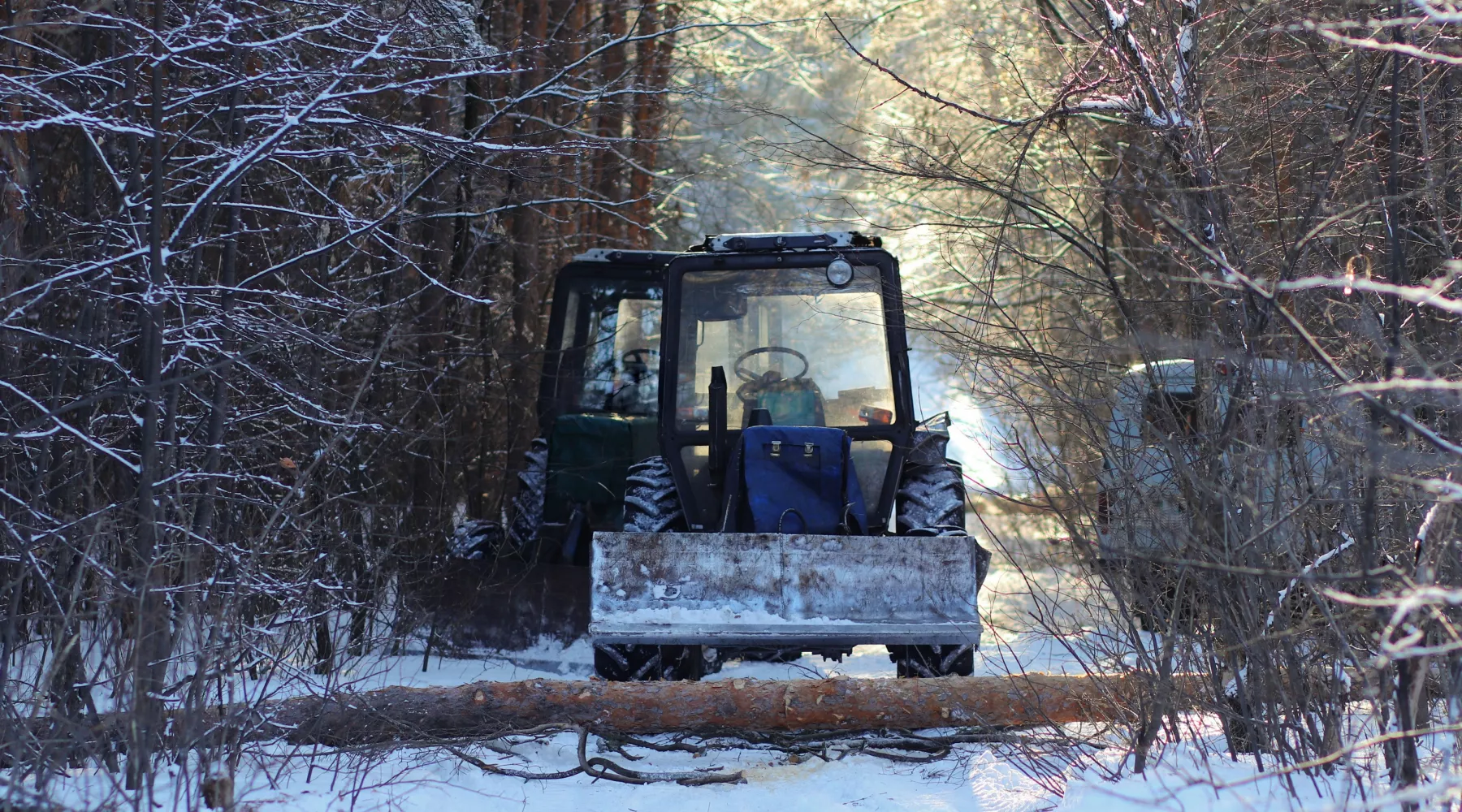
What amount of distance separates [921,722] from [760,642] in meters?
0.86

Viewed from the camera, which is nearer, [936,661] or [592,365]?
[936,661]

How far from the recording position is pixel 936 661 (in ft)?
23.9

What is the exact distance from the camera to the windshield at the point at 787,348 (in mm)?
7859

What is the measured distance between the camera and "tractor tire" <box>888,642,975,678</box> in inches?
283

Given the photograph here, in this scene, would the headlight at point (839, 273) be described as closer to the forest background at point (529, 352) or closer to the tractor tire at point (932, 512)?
the forest background at point (529, 352)

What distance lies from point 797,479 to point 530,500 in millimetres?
3353

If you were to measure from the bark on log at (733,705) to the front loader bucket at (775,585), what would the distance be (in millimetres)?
287

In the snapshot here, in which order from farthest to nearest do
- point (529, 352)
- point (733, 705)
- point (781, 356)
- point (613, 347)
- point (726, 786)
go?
1. point (613, 347)
2. point (529, 352)
3. point (781, 356)
4. point (733, 705)
5. point (726, 786)

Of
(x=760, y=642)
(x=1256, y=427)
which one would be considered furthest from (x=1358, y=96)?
(x=760, y=642)

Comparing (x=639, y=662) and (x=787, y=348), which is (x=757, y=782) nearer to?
→ (x=639, y=662)

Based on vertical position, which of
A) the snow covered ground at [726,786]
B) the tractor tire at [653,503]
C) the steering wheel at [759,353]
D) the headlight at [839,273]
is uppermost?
the headlight at [839,273]

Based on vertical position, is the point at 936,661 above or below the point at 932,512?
below

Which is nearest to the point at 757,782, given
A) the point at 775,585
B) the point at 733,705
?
the point at 733,705

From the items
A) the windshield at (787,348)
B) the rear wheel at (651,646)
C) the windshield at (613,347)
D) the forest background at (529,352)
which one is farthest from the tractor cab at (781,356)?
the windshield at (613,347)
